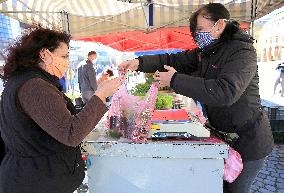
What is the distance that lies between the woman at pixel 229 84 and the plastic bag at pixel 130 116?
0.17 metres

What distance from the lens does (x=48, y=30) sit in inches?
59.6

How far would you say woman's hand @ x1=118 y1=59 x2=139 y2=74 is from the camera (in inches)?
74.4

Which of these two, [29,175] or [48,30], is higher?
[48,30]

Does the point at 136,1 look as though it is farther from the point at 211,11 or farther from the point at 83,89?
the point at 211,11

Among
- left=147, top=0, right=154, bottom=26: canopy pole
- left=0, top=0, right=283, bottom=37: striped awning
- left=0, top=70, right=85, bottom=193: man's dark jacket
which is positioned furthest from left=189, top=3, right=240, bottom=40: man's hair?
left=147, top=0, right=154, bottom=26: canopy pole

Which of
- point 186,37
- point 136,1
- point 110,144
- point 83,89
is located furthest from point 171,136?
point 186,37

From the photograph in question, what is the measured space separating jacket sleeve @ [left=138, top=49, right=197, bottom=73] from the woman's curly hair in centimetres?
65

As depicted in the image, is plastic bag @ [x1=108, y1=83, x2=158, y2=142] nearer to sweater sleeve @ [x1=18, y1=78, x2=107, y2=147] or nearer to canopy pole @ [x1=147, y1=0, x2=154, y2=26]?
sweater sleeve @ [x1=18, y1=78, x2=107, y2=147]

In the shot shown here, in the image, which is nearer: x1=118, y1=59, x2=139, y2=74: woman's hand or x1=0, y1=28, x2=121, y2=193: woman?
x1=0, y1=28, x2=121, y2=193: woman

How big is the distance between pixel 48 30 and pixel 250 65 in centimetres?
104

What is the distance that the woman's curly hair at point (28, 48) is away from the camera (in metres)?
1.40

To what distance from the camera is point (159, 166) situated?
1.52 metres

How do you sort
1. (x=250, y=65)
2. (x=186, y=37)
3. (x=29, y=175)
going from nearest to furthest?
1. (x=29, y=175)
2. (x=250, y=65)
3. (x=186, y=37)

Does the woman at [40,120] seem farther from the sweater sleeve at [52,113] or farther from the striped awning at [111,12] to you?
the striped awning at [111,12]
